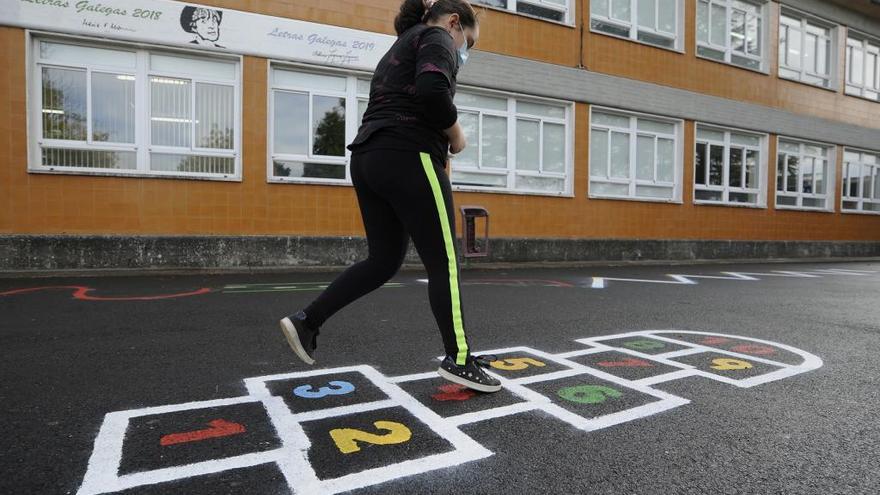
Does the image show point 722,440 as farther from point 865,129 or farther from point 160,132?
point 865,129

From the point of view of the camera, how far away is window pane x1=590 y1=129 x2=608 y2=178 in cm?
1339

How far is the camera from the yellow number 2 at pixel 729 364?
10.3 ft

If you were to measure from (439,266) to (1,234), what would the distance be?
883 centimetres

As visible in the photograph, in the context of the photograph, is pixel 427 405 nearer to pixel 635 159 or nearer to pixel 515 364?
pixel 515 364

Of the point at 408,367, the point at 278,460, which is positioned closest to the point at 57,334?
the point at 408,367

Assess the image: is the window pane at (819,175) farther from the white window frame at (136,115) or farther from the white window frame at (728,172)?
the white window frame at (136,115)

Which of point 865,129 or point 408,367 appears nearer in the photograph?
point 408,367

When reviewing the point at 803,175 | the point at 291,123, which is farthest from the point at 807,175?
the point at 291,123

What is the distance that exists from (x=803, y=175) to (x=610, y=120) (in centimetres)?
865

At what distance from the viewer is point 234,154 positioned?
386 inches

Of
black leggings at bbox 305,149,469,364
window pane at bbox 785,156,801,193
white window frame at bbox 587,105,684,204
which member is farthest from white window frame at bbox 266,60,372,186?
window pane at bbox 785,156,801,193

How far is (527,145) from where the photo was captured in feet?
41.2

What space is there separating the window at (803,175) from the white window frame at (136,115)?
52.8 feet

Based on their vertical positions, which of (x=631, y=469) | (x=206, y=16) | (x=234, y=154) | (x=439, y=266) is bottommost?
(x=631, y=469)
